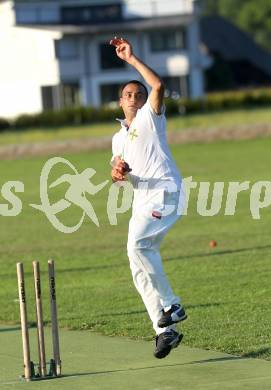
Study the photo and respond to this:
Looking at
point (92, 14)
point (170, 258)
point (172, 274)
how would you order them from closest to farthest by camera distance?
1. point (172, 274)
2. point (170, 258)
3. point (92, 14)

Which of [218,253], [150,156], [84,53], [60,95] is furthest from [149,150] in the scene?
[84,53]

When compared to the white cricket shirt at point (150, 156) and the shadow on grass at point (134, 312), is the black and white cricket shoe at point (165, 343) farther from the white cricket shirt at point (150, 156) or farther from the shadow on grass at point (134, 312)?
the shadow on grass at point (134, 312)

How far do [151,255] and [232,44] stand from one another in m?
99.9

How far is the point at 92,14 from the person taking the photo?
287ft

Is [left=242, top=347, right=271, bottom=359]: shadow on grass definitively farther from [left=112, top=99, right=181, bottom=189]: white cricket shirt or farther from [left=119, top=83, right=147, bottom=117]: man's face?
[left=119, top=83, right=147, bottom=117]: man's face

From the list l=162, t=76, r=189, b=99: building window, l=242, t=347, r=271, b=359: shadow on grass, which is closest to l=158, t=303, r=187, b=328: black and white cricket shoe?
l=242, t=347, r=271, b=359: shadow on grass

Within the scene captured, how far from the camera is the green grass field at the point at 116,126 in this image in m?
52.1

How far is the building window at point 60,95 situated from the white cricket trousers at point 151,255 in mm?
72392

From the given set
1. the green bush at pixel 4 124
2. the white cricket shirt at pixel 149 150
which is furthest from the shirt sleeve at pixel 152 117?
the green bush at pixel 4 124

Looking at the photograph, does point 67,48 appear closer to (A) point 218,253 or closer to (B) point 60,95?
(B) point 60,95

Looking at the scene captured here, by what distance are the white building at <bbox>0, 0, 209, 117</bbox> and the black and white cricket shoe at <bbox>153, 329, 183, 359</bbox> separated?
71913 mm

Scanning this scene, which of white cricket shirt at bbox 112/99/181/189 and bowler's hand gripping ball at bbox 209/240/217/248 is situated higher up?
white cricket shirt at bbox 112/99/181/189

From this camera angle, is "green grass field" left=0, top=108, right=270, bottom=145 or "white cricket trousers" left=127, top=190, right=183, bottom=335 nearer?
"white cricket trousers" left=127, top=190, right=183, bottom=335

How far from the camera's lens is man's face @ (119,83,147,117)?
9.58 m
